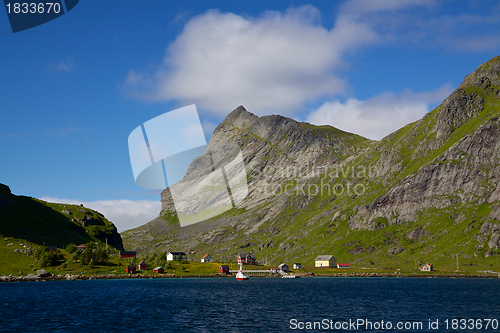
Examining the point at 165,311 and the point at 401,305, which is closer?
the point at 165,311

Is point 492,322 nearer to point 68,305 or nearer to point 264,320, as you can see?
point 264,320

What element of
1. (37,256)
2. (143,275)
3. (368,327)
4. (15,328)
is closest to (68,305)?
(15,328)

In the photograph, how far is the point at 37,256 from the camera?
616 feet

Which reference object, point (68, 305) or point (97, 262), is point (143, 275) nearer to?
point (97, 262)

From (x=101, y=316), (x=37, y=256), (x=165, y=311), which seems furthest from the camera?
(x=37, y=256)

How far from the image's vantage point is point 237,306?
79.4 metres

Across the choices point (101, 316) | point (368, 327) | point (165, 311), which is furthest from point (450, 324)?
point (101, 316)

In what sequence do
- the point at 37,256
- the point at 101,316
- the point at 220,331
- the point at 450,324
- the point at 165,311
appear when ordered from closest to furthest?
the point at 220,331 → the point at 450,324 → the point at 101,316 → the point at 165,311 → the point at 37,256

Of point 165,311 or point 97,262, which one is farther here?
point 97,262

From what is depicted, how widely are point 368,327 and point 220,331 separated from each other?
20797mm

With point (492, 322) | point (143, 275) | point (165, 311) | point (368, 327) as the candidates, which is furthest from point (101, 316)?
point (143, 275)

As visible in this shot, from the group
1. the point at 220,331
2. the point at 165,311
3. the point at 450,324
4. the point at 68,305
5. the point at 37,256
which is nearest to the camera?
the point at 220,331

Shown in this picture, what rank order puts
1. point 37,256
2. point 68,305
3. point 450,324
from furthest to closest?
1. point 37,256
2. point 68,305
3. point 450,324

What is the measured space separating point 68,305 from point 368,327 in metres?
58.6
